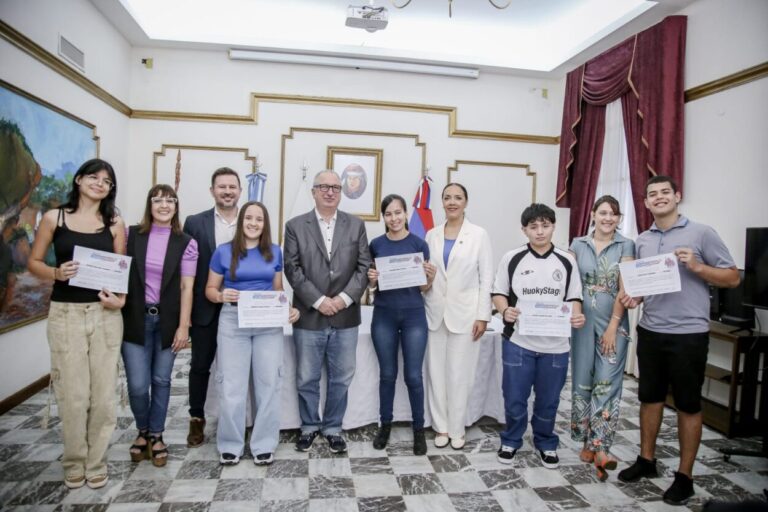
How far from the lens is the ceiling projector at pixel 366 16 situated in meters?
4.24

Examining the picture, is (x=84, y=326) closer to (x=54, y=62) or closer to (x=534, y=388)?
(x=534, y=388)

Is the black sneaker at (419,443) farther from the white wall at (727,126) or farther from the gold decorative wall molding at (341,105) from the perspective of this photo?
the gold decorative wall molding at (341,105)

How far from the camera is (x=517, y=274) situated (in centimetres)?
256

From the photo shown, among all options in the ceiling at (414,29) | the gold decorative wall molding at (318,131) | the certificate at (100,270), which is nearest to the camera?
the certificate at (100,270)

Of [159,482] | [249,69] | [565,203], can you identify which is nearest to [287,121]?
[249,69]

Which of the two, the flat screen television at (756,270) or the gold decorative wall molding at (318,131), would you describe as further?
the gold decorative wall molding at (318,131)

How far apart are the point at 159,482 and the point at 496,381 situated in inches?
79.5

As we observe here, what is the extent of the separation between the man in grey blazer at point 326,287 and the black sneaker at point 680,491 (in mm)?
1641

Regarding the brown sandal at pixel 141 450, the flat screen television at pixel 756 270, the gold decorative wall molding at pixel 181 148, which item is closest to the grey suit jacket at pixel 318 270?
the brown sandal at pixel 141 450

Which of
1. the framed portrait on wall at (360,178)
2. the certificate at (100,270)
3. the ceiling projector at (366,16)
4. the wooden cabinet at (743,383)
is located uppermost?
the ceiling projector at (366,16)

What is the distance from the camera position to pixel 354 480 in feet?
7.89

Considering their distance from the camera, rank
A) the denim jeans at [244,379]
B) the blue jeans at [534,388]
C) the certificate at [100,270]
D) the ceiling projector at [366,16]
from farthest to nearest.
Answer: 1. the ceiling projector at [366,16]
2. the blue jeans at [534,388]
3. the denim jeans at [244,379]
4. the certificate at [100,270]

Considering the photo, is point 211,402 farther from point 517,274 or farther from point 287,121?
point 287,121

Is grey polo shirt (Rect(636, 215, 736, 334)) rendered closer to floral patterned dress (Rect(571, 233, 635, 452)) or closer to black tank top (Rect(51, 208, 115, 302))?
floral patterned dress (Rect(571, 233, 635, 452))
